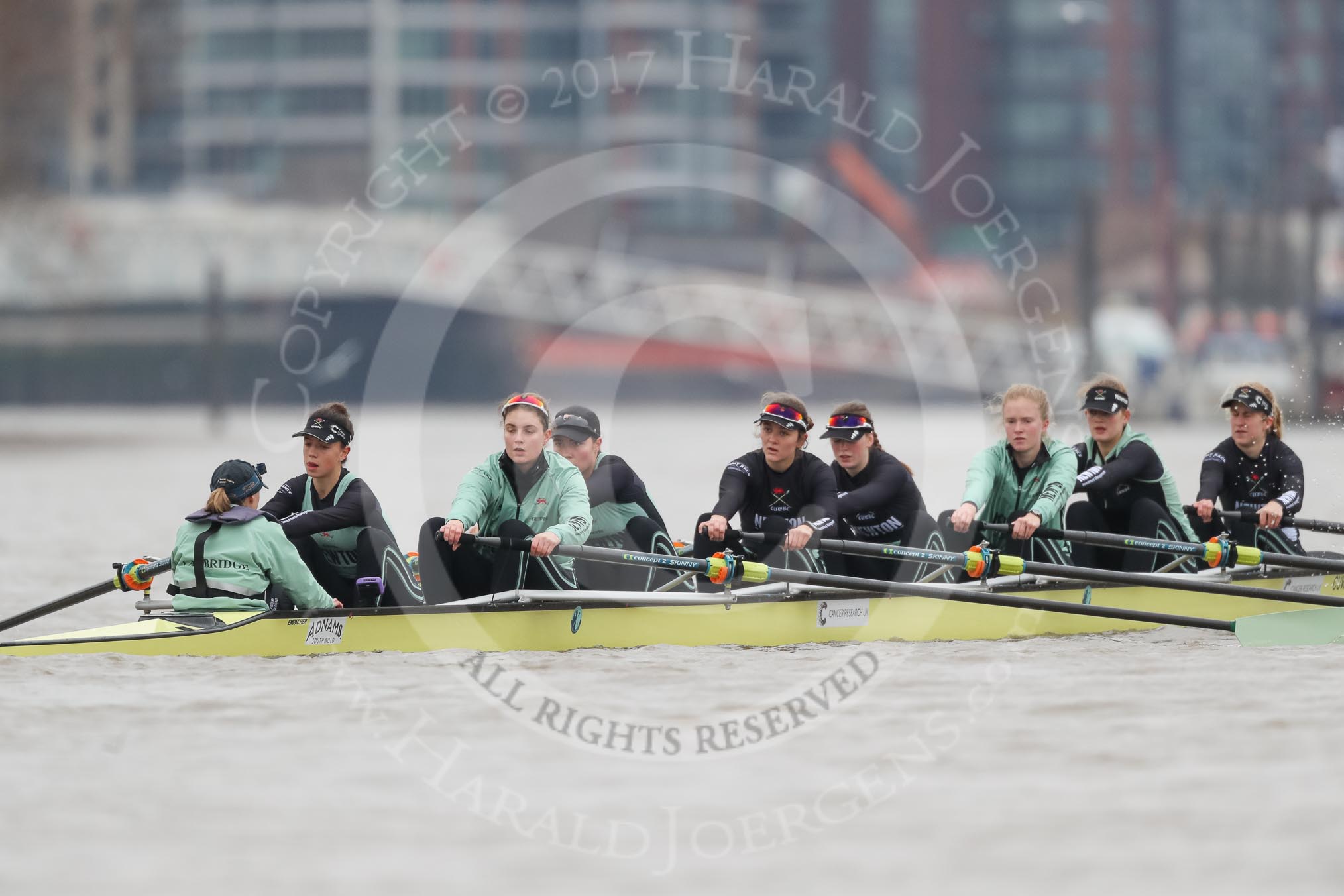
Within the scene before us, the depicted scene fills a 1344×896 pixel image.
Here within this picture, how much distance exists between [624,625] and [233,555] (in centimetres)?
248

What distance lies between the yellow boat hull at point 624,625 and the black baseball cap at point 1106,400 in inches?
51.2

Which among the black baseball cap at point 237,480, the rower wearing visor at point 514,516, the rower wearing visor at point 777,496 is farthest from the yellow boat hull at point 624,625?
the black baseball cap at point 237,480

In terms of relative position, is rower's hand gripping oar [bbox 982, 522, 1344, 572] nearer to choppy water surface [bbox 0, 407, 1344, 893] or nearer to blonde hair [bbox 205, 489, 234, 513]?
choppy water surface [bbox 0, 407, 1344, 893]

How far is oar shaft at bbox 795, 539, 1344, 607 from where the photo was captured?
1223 centimetres

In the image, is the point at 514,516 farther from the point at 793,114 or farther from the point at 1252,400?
the point at 793,114

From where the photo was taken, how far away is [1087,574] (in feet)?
40.2

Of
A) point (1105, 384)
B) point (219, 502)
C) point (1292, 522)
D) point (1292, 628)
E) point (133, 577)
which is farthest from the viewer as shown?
point (1292, 522)

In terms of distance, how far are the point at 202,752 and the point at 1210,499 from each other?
801 cm

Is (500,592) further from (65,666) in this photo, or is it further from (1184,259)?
(1184,259)

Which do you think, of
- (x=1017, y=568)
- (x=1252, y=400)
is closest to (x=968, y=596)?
(x=1017, y=568)

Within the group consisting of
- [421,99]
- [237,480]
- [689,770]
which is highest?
[421,99]

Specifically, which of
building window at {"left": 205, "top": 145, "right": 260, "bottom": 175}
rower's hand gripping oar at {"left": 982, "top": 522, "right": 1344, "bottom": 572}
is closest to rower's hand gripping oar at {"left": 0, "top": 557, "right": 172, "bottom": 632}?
rower's hand gripping oar at {"left": 982, "top": 522, "right": 1344, "bottom": 572}

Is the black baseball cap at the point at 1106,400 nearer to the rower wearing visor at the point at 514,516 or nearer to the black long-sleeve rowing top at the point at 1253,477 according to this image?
the black long-sleeve rowing top at the point at 1253,477

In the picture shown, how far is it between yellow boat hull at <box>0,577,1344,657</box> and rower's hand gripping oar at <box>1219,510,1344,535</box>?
2.49 ft
